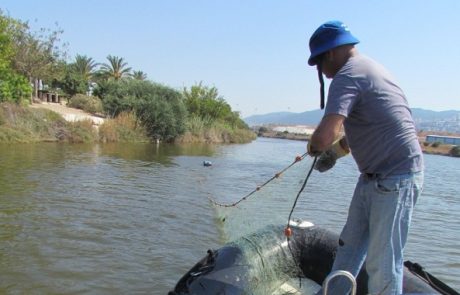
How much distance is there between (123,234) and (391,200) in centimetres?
620

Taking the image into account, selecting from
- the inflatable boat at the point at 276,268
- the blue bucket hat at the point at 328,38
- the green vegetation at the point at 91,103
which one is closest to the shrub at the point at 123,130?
the green vegetation at the point at 91,103

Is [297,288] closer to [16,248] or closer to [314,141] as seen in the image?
[314,141]

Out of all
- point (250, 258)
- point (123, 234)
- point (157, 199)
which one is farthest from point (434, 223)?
point (250, 258)

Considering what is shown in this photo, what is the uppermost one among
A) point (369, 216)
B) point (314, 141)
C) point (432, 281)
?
point (314, 141)

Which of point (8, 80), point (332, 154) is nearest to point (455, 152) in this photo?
point (8, 80)

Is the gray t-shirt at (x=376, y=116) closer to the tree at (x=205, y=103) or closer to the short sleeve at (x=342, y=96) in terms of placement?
the short sleeve at (x=342, y=96)

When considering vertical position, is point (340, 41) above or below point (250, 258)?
above

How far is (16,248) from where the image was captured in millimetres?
7312

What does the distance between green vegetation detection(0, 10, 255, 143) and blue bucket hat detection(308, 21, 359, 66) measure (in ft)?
88.2

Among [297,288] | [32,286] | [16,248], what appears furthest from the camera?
[16,248]

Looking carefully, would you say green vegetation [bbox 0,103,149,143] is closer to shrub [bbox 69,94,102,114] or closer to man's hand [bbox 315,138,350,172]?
shrub [bbox 69,94,102,114]

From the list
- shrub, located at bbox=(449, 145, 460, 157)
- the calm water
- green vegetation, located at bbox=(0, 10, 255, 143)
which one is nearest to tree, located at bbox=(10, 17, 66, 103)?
green vegetation, located at bbox=(0, 10, 255, 143)

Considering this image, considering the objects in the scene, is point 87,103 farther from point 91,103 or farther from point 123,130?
point 123,130

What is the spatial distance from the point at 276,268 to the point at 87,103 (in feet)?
160
